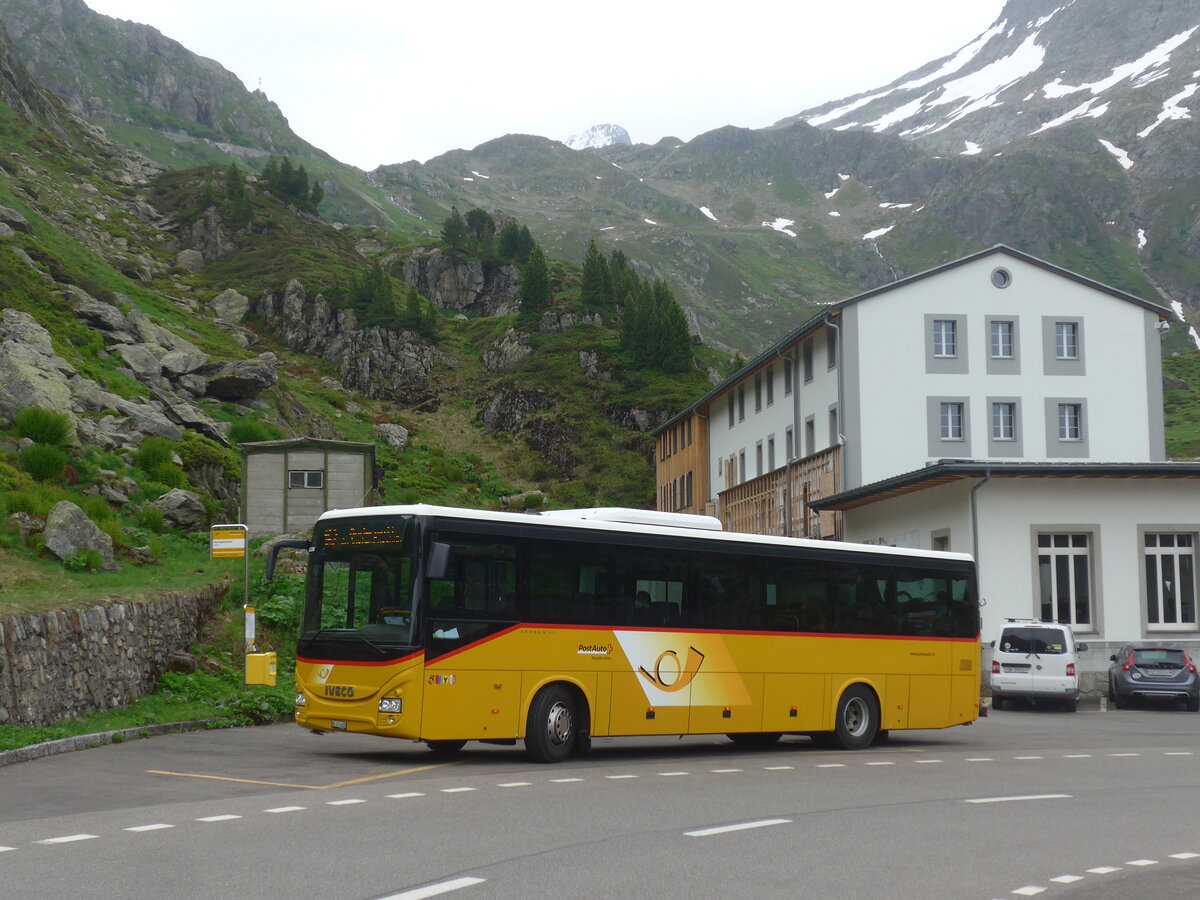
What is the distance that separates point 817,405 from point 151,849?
37466mm

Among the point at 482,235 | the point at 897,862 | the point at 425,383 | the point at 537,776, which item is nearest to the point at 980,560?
the point at 537,776

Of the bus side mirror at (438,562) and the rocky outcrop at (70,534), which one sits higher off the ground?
the rocky outcrop at (70,534)

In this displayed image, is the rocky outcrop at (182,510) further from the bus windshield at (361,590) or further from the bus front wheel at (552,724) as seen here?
the bus front wheel at (552,724)

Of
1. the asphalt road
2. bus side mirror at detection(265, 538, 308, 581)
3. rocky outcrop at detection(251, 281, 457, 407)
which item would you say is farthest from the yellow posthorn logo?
rocky outcrop at detection(251, 281, 457, 407)

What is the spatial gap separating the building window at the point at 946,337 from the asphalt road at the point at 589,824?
26.8 meters

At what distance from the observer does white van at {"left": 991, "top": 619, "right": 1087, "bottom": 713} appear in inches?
1057

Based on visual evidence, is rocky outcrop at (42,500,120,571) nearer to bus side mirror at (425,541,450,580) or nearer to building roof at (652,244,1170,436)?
bus side mirror at (425,541,450,580)

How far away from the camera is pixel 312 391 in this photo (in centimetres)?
7894

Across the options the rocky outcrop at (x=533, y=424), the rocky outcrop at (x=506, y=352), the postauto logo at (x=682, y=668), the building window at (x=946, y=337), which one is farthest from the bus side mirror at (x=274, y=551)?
the rocky outcrop at (x=506, y=352)

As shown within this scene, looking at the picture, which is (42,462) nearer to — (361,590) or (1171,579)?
(361,590)

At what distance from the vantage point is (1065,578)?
31578 mm

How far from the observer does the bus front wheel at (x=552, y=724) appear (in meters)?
14.8

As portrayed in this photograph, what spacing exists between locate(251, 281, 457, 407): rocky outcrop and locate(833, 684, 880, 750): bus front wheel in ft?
232

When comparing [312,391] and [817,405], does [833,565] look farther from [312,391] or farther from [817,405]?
[312,391]
